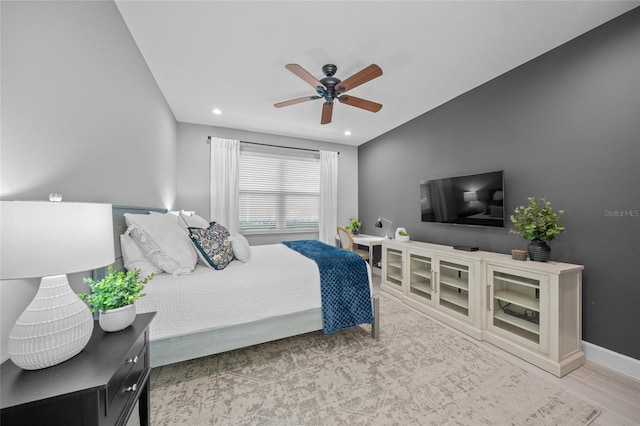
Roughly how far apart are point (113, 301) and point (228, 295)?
2.41 ft

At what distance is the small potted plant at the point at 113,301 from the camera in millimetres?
989

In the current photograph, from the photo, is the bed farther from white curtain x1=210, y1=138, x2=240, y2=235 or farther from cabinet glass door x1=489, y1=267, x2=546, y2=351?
white curtain x1=210, y1=138, x2=240, y2=235

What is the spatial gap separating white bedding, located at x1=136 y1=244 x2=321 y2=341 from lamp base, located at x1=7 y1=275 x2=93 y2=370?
0.69m

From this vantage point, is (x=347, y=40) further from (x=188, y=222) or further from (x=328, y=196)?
(x=328, y=196)

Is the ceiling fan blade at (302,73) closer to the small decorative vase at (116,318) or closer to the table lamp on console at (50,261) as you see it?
the table lamp on console at (50,261)

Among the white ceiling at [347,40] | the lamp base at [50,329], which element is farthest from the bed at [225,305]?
the white ceiling at [347,40]

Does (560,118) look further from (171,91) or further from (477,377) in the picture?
(171,91)

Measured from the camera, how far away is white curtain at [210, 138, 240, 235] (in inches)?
156

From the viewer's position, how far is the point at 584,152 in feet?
6.49

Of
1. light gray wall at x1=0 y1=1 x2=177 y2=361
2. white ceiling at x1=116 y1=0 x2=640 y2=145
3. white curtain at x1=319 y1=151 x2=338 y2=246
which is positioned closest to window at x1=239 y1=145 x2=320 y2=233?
white curtain at x1=319 y1=151 x2=338 y2=246

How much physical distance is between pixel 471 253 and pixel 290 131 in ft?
10.7

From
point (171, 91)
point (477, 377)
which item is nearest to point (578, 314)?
point (477, 377)

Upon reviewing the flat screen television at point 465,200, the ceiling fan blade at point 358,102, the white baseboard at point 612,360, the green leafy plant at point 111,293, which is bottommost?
the white baseboard at point 612,360

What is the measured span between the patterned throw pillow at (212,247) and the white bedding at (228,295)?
65 millimetres
